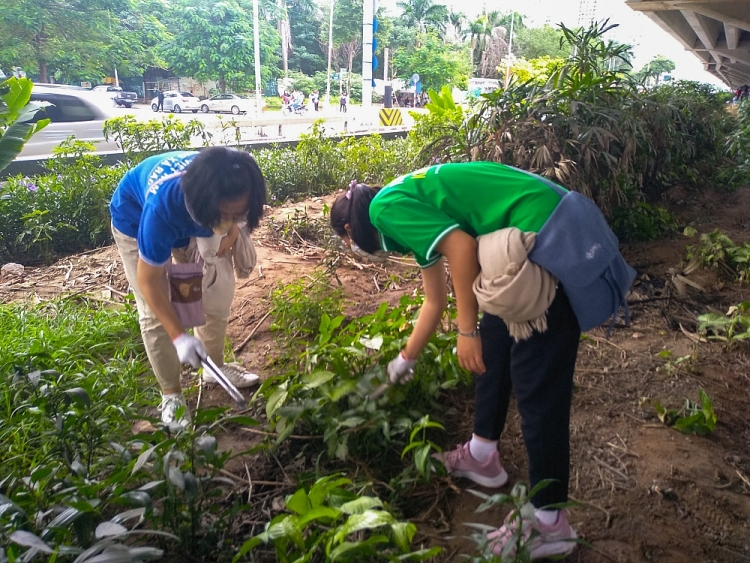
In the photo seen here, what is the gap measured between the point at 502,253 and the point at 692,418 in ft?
4.61

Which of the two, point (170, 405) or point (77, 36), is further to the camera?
point (77, 36)

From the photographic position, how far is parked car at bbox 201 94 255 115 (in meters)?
15.0

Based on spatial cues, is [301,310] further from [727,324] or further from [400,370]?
[727,324]

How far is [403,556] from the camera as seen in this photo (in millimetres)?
1347

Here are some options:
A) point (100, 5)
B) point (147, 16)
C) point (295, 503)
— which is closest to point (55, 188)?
point (295, 503)

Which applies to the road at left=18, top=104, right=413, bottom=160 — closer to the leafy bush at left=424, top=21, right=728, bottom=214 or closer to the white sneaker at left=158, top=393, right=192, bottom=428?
the leafy bush at left=424, top=21, right=728, bottom=214

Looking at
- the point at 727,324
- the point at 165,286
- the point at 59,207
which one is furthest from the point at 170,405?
the point at 59,207

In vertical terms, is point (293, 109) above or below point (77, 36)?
below

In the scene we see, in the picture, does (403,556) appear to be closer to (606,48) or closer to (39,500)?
(39,500)

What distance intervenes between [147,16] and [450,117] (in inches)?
363

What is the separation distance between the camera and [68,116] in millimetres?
7934

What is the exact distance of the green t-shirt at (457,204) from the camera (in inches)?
61.5

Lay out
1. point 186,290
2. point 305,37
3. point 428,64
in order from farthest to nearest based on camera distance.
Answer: point 428,64 → point 305,37 → point 186,290

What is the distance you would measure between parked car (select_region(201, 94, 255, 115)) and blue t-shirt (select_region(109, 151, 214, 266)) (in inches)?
532
